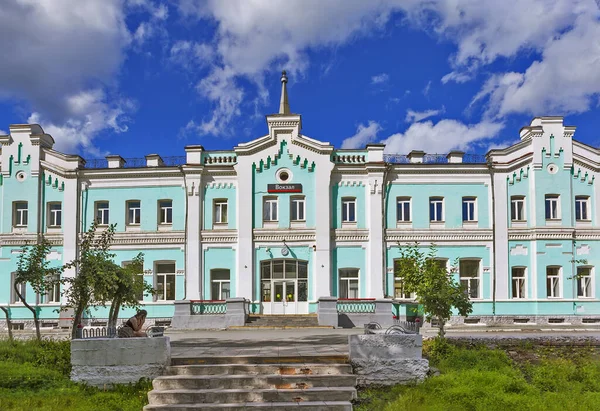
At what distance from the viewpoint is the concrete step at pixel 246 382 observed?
10508mm

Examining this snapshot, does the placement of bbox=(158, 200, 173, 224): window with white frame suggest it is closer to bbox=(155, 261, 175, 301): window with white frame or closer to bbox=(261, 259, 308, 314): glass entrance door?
bbox=(155, 261, 175, 301): window with white frame

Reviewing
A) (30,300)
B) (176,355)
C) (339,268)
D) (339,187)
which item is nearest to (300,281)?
(339,268)

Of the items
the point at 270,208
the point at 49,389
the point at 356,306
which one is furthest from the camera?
the point at 270,208

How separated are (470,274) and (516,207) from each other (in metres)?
4.36

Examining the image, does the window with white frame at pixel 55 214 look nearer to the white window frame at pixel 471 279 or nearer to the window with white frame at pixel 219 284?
the window with white frame at pixel 219 284

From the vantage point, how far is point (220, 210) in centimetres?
2945

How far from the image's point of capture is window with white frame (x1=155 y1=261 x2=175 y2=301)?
2909 centimetres

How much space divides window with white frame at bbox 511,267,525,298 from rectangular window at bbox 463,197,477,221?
11.4 ft

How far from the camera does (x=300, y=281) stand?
28.7 meters

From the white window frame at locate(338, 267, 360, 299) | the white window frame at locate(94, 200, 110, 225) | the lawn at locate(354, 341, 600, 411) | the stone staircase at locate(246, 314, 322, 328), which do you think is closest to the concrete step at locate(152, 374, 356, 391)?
the lawn at locate(354, 341, 600, 411)

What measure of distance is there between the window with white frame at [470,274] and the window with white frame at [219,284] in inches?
484

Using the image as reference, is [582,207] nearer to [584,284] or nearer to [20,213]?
[584,284]

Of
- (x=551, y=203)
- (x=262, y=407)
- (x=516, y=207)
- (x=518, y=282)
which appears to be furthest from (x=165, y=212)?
(x=262, y=407)

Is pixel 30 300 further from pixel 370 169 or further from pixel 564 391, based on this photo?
pixel 564 391
